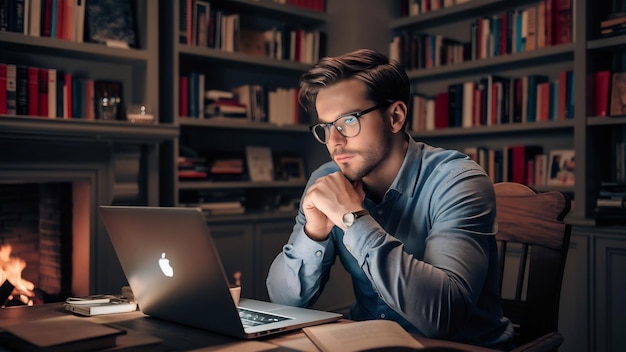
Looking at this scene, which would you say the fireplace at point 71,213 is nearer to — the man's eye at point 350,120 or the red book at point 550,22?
the man's eye at point 350,120

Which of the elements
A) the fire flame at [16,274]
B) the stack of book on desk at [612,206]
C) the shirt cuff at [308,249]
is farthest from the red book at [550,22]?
the fire flame at [16,274]

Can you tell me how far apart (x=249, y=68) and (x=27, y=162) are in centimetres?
161

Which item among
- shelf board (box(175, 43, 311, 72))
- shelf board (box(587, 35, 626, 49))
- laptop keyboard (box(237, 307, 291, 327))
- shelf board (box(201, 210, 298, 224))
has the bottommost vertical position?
laptop keyboard (box(237, 307, 291, 327))

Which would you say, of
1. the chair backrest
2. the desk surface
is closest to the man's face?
the chair backrest

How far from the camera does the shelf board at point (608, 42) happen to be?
282 centimetres

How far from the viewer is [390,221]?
58.4 inches

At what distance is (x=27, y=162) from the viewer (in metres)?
2.66

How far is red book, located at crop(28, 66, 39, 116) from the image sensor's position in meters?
2.80

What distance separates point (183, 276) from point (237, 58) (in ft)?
8.74

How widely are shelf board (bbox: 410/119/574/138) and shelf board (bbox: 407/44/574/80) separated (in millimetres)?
346

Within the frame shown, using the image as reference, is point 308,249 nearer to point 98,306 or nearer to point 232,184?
point 98,306

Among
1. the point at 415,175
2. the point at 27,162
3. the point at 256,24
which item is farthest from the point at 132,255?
the point at 256,24

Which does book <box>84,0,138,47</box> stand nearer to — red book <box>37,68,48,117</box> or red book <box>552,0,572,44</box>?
red book <box>37,68,48,117</box>

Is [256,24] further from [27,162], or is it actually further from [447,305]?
[447,305]
